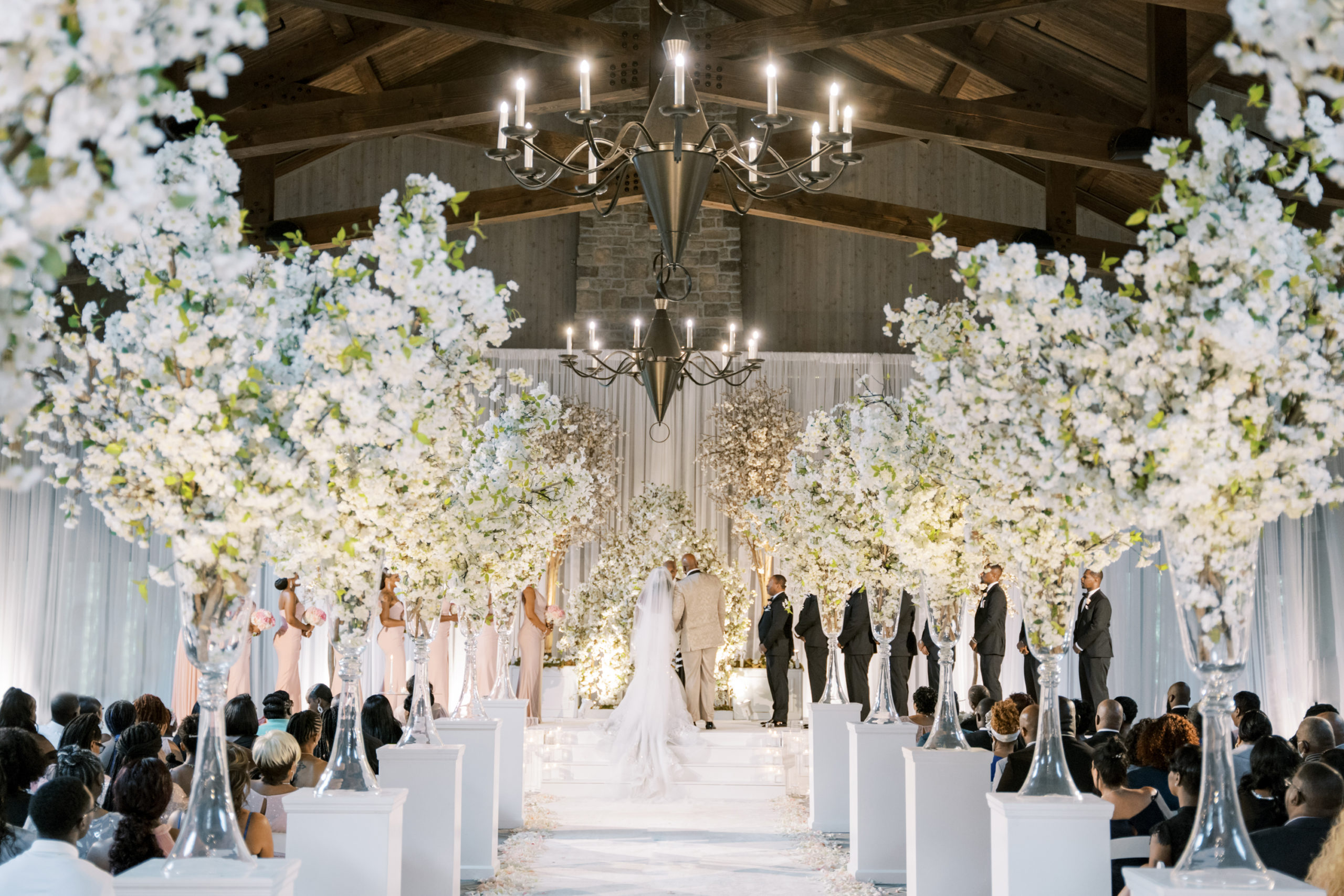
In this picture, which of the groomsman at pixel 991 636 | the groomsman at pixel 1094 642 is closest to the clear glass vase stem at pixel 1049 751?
the groomsman at pixel 1094 642

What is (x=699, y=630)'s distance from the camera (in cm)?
1128

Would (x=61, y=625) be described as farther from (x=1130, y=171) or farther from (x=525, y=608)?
(x=1130, y=171)

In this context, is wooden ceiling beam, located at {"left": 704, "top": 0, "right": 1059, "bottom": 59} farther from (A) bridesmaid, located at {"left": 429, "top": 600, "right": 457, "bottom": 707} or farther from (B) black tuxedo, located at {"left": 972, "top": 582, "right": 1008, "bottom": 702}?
(A) bridesmaid, located at {"left": 429, "top": 600, "right": 457, "bottom": 707}

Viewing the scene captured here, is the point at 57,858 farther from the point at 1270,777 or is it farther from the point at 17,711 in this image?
the point at 1270,777

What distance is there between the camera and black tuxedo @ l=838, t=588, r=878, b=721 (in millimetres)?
10844

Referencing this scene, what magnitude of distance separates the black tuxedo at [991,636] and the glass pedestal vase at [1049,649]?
263 inches

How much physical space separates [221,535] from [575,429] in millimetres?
11024

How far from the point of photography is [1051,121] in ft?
31.2

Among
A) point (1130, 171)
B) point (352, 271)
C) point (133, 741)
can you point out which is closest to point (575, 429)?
point (1130, 171)

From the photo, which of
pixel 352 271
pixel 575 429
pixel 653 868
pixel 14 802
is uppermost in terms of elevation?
pixel 575 429

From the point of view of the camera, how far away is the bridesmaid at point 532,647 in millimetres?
11414

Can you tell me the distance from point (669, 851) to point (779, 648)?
4.51m

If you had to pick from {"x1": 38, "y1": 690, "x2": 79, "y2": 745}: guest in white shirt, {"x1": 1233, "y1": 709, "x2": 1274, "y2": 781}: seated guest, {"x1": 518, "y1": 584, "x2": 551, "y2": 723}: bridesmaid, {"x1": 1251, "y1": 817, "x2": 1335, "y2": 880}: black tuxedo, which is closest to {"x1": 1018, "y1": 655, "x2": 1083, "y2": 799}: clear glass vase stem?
{"x1": 1251, "y1": 817, "x2": 1335, "y2": 880}: black tuxedo

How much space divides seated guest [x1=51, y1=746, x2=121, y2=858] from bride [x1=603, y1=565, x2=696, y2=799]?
17.1 ft
